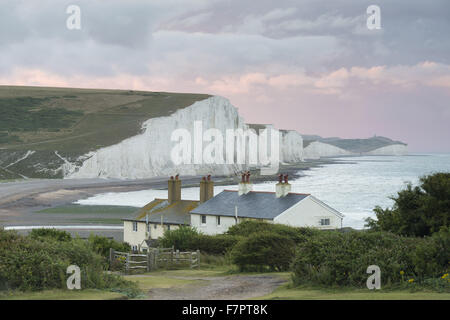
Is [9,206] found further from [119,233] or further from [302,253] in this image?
[302,253]

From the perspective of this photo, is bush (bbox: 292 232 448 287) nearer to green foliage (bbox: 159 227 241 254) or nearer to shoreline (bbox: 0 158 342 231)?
green foliage (bbox: 159 227 241 254)

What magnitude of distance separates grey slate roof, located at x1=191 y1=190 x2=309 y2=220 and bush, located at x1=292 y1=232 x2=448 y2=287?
18.3 meters

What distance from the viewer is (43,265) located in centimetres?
1578

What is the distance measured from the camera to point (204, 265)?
2752 centimetres

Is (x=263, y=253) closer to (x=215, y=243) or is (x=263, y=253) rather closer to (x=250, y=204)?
(x=215, y=243)

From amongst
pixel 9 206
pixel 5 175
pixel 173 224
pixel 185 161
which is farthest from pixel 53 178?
pixel 173 224

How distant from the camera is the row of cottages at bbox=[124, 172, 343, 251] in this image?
37.3 m

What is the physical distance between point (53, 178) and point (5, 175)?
8938mm

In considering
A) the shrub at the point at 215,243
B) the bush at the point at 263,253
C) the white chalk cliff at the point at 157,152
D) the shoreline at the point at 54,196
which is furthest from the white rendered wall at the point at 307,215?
the white chalk cliff at the point at 157,152

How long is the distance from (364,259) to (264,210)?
70.0 feet

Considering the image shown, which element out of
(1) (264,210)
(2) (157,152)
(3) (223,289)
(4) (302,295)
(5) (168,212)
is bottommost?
(3) (223,289)

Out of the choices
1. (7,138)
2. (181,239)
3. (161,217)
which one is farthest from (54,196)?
(7,138)

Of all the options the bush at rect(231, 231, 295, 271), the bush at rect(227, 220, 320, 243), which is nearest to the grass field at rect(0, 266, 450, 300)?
the bush at rect(231, 231, 295, 271)
